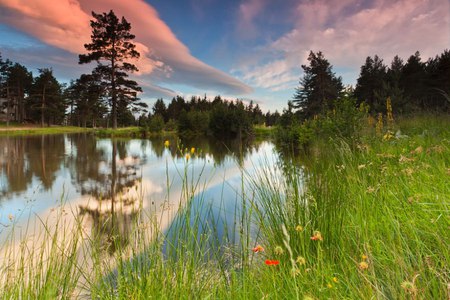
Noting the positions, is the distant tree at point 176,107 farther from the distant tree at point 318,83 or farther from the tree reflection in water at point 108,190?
the tree reflection in water at point 108,190

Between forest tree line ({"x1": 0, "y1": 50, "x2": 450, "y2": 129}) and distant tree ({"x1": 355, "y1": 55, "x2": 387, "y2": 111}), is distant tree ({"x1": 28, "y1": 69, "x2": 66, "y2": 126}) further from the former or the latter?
distant tree ({"x1": 355, "y1": 55, "x2": 387, "y2": 111})

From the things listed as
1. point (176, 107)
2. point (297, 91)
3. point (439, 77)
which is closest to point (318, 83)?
point (297, 91)

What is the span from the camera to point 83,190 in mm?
5438

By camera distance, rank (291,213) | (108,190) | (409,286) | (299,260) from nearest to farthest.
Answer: (409,286) → (299,260) → (291,213) → (108,190)

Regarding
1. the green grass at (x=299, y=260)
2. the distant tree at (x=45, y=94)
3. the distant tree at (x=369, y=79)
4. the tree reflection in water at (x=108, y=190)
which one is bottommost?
the tree reflection in water at (x=108, y=190)

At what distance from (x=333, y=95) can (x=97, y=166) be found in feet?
96.1

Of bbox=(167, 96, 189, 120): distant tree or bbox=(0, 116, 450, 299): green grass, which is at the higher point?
bbox=(167, 96, 189, 120): distant tree

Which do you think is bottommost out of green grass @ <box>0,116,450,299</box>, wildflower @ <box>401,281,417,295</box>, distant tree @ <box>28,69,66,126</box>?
green grass @ <box>0,116,450,299</box>

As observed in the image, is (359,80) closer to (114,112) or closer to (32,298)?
(114,112)

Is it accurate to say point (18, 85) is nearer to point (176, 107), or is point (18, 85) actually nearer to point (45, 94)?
point (45, 94)

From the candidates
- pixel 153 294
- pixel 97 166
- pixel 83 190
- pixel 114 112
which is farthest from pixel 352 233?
pixel 114 112

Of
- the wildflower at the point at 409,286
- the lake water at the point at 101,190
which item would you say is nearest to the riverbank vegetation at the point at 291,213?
the wildflower at the point at 409,286

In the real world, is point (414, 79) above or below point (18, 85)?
above

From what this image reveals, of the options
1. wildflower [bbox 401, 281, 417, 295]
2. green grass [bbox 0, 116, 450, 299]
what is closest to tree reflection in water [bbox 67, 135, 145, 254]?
green grass [bbox 0, 116, 450, 299]
